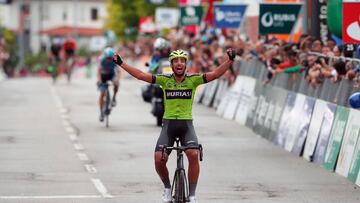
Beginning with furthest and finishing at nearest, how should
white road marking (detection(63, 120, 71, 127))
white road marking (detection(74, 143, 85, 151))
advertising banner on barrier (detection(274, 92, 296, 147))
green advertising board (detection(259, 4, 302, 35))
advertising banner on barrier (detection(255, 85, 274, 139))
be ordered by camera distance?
green advertising board (detection(259, 4, 302, 35))
white road marking (detection(63, 120, 71, 127))
advertising banner on barrier (detection(255, 85, 274, 139))
advertising banner on barrier (detection(274, 92, 296, 147))
white road marking (detection(74, 143, 85, 151))

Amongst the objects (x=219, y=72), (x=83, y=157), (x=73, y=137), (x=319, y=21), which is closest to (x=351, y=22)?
(x=219, y=72)

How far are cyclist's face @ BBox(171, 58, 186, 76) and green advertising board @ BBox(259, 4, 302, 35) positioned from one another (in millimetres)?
12531

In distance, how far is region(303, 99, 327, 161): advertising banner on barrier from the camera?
1855 centimetres

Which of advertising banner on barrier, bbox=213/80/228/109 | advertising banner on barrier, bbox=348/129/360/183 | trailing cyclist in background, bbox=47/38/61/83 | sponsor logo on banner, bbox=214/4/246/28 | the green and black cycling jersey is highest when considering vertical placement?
the green and black cycling jersey

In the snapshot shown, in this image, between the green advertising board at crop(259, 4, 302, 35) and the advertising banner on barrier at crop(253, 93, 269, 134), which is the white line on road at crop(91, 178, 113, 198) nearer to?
the advertising banner on barrier at crop(253, 93, 269, 134)

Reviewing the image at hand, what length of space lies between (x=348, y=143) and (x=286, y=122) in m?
4.25

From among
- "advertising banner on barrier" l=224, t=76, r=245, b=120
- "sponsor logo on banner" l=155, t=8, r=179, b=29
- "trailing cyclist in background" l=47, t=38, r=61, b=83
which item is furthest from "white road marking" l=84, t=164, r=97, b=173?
"sponsor logo on banner" l=155, t=8, r=179, b=29

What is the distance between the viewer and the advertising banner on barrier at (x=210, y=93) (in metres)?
31.3

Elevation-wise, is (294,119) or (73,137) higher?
(294,119)

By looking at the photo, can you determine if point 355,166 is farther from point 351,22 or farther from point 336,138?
point 351,22

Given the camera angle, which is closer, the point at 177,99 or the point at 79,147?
the point at 177,99

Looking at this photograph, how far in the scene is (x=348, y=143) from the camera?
54.4ft

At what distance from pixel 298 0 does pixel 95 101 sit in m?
6.58

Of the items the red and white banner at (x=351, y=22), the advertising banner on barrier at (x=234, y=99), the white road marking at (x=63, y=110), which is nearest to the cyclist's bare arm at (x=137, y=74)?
the red and white banner at (x=351, y=22)
